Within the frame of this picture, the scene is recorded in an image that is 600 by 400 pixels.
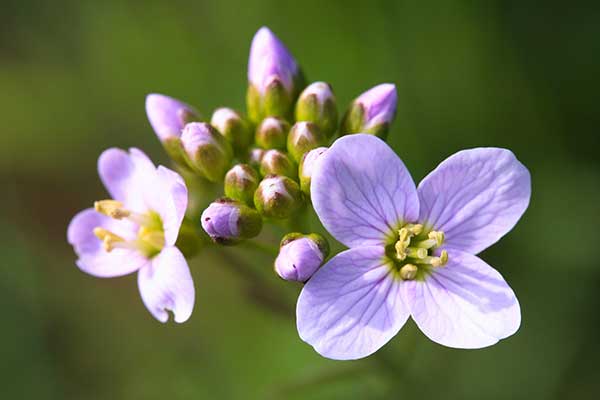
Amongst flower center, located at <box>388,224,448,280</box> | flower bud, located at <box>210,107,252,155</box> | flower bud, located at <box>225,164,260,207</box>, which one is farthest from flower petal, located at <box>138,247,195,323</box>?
flower center, located at <box>388,224,448,280</box>

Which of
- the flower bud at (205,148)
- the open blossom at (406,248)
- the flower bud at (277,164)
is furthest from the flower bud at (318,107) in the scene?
the open blossom at (406,248)

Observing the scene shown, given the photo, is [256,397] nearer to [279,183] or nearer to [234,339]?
[234,339]

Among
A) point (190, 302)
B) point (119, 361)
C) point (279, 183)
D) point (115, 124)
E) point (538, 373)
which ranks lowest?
point (119, 361)

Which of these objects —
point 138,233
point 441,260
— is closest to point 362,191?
point 441,260

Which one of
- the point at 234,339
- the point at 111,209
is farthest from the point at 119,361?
the point at 111,209

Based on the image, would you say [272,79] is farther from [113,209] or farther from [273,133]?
[113,209]

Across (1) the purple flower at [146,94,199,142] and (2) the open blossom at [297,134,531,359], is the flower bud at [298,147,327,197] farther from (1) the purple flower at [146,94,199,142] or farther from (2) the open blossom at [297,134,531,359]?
(1) the purple flower at [146,94,199,142]
